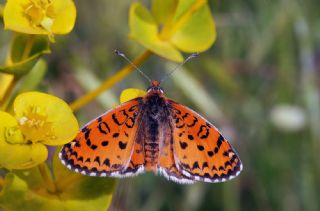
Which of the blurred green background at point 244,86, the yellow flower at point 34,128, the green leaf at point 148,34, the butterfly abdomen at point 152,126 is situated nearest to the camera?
the yellow flower at point 34,128

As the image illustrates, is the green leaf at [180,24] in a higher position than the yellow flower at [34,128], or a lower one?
higher

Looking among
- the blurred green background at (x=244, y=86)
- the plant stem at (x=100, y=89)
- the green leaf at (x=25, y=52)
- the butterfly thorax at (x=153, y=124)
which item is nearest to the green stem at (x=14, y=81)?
the green leaf at (x=25, y=52)

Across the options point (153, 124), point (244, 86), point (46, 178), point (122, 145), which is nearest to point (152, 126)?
point (153, 124)

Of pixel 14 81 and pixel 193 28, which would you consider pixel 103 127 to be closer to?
pixel 14 81

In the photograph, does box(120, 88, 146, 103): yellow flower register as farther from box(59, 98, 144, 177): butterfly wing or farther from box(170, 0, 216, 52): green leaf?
box(170, 0, 216, 52): green leaf

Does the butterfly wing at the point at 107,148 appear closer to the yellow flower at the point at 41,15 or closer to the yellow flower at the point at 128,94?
the yellow flower at the point at 128,94

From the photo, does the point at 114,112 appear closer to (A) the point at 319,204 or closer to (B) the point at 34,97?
(B) the point at 34,97
